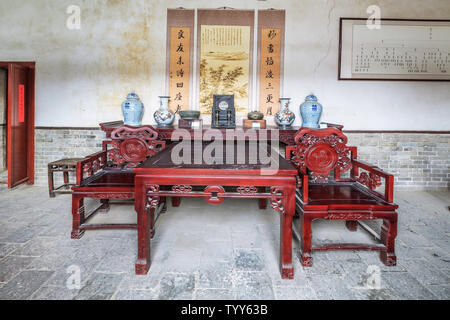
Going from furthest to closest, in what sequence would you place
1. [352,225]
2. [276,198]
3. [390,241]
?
[352,225], [390,241], [276,198]

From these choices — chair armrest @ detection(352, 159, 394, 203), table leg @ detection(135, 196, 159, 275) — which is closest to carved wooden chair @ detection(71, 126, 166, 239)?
table leg @ detection(135, 196, 159, 275)

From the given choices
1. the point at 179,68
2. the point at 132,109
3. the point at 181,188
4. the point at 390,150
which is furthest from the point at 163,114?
the point at 390,150

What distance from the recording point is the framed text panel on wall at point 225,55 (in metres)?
4.13

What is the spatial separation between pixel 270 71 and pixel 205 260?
2738mm

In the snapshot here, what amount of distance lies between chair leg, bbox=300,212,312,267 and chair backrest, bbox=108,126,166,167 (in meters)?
1.56

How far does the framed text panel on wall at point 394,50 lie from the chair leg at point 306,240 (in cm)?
265

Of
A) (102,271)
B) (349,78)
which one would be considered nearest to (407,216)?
(349,78)

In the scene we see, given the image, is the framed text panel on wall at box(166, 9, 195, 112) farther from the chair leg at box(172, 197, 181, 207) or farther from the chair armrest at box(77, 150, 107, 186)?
the chair armrest at box(77, 150, 107, 186)

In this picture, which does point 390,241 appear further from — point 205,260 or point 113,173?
point 113,173

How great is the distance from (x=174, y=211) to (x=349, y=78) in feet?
9.27

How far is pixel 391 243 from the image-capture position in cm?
228

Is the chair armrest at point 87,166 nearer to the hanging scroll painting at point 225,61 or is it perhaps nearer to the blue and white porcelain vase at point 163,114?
the blue and white porcelain vase at point 163,114

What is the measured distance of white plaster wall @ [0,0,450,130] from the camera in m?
4.16

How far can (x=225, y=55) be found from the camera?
4.18 metres
